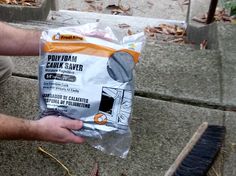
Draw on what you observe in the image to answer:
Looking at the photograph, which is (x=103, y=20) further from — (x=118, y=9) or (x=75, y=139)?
(x=75, y=139)

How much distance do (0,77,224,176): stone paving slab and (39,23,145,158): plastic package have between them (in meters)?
0.10

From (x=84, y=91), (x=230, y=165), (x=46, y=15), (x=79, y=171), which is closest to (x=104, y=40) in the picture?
(x=84, y=91)

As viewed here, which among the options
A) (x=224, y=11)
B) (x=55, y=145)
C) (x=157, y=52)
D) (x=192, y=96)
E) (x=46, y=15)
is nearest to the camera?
(x=55, y=145)

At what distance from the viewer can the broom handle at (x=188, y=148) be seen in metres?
2.01

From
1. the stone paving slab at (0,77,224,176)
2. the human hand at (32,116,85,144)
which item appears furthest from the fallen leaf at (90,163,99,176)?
the human hand at (32,116,85,144)

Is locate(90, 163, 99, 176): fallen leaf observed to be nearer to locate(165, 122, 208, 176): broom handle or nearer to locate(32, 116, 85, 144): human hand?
locate(32, 116, 85, 144): human hand

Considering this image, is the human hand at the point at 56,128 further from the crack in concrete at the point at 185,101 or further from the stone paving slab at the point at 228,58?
the stone paving slab at the point at 228,58

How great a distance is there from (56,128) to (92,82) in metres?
0.27

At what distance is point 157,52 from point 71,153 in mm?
988

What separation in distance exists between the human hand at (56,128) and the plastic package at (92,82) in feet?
0.12

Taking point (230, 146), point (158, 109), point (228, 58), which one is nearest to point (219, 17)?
point (228, 58)

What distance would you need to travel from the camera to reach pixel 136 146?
2.15 metres

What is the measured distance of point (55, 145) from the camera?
7.16 feet

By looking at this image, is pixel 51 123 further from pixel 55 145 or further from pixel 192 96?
pixel 192 96
